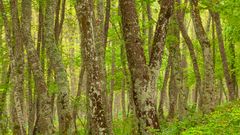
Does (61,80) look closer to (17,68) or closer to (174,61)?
(17,68)

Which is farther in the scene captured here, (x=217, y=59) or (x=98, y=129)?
(x=217, y=59)

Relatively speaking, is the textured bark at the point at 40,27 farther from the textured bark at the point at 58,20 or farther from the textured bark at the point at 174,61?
the textured bark at the point at 174,61

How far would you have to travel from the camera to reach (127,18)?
11.1m

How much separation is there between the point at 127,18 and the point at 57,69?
4.30 meters

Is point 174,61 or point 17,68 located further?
point 174,61

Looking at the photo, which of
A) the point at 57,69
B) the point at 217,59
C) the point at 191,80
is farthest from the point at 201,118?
the point at 191,80

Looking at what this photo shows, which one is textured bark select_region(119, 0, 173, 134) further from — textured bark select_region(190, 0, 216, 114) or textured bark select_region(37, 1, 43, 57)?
textured bark select_region(37, 1, 43, 57)

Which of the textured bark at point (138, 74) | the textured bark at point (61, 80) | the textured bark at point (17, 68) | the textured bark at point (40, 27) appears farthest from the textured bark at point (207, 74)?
the textured bark at point (40, 27)

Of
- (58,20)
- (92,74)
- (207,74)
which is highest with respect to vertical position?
(58,20)

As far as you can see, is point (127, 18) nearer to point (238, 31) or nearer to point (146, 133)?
point (146, 133)

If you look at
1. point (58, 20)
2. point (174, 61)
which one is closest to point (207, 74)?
point (174, 61)

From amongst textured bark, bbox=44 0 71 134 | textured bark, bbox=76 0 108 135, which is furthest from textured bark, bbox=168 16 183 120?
textured bark, bbox=76 0 108 135

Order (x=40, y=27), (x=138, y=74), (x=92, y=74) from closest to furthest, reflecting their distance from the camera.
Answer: (x=92, y=74), (x=138, y=74), (x=40, y=27)

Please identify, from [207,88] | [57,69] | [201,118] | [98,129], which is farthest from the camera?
[207,88]
